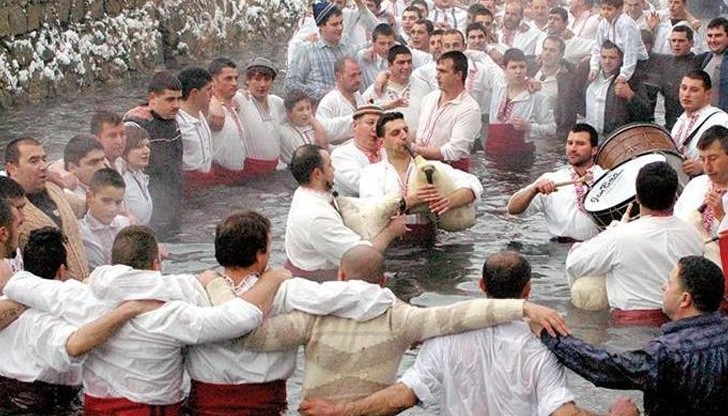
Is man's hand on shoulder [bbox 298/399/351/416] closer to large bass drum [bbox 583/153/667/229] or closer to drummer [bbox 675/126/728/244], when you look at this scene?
drummer [bbox 675/126/728/244]

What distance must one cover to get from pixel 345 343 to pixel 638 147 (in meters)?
4.15

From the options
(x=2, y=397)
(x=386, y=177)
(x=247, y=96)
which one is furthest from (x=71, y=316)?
(x=247, y=96)

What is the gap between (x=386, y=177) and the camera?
9.70m

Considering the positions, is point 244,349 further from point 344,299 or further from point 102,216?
point 102,216

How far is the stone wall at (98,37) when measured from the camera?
16.4m

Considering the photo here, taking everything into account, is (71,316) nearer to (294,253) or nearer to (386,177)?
(294,253)

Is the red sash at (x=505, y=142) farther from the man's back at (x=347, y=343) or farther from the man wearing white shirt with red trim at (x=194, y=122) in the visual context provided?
the man's back at (x=347, y=343)

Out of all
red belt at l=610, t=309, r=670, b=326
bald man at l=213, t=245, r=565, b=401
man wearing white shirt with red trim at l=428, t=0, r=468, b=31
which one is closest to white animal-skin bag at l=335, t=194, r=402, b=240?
red belt at l=610, t=309, r=670, b=326

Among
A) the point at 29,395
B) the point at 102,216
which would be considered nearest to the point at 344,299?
the point at 29,395

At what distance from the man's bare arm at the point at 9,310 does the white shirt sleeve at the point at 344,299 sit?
128cm

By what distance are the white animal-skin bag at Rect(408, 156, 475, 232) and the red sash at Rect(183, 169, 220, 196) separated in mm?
2731

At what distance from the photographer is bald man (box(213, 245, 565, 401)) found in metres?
6.06

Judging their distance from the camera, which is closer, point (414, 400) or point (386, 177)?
point (414, 400)

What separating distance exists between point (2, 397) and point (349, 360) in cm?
192
